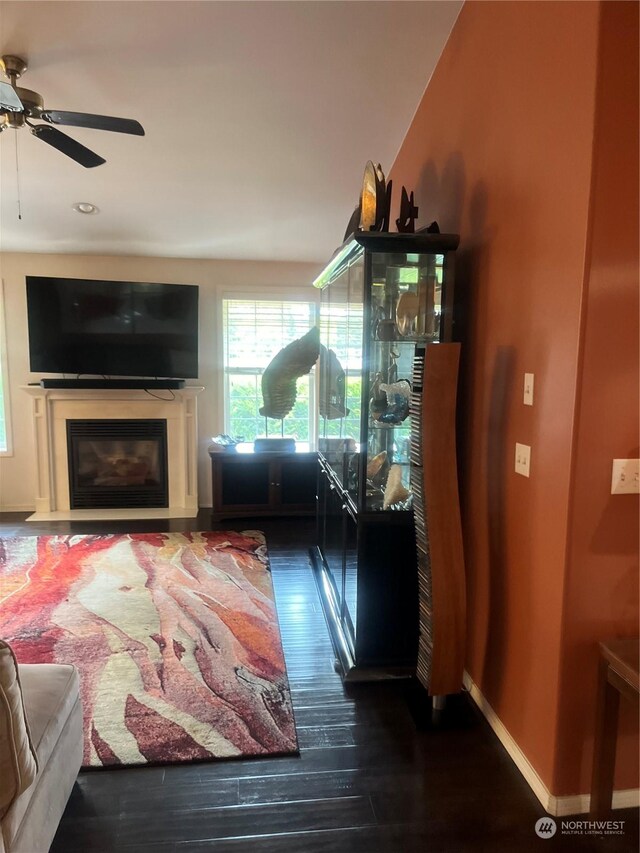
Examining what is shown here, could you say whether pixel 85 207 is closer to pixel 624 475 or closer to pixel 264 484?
pixel 264 484

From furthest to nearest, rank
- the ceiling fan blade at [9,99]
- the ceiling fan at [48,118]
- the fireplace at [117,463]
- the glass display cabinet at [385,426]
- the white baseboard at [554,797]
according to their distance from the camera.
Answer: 1. the fireplace at [117,463]
2. the glass display cabinet at [385,426]
3. the ceiling fan at [48,118]
4. the ceiling fan blade at [9,99]
5. the white baseboard at [554,797]

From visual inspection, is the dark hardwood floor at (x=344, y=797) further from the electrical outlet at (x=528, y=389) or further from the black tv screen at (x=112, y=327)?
the black tv screen at (x=112, y=327)

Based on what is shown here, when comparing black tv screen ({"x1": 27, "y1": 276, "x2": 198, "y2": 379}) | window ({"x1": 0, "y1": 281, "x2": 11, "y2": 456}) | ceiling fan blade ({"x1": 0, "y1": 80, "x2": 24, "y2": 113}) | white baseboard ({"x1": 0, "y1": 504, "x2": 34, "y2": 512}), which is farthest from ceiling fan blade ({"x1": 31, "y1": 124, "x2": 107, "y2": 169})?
white baseboard ({"x1": 0, "y1": 504, "x2": 34, "y2": 512})

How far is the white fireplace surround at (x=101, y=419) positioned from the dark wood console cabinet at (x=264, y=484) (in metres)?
0.49

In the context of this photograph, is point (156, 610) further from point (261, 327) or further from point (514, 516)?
point (261, 327)

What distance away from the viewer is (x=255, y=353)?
5.32 m

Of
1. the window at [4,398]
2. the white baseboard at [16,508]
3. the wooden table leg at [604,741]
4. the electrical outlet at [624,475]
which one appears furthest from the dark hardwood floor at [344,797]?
the window at [4,398]

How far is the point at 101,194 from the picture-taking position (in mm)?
3926

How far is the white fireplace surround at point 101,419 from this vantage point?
16.2 ft

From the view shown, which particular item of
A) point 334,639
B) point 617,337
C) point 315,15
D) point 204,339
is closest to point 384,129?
point 315,15

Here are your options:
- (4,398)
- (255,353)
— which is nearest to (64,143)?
(255,353)

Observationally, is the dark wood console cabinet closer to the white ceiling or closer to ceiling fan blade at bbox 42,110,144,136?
the white ceiling

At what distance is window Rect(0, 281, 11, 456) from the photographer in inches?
196

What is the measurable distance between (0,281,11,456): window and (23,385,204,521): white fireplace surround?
36 cm
